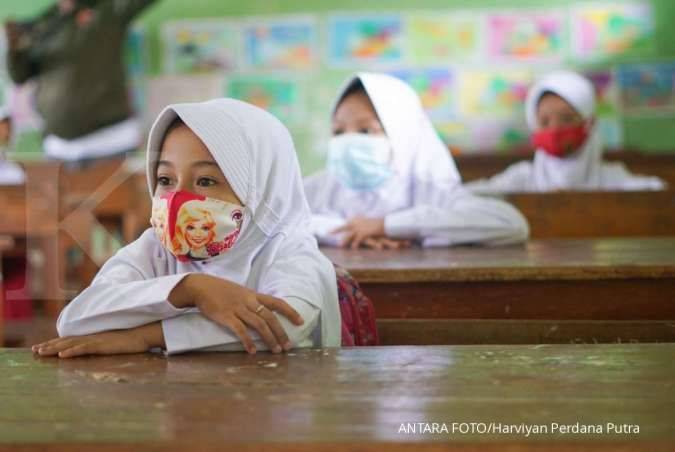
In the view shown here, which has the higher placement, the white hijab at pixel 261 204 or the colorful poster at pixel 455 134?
the colorful poster at pixel 455 134

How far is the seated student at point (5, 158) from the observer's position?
6070 mm

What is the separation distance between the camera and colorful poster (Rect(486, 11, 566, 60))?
21.1 feet

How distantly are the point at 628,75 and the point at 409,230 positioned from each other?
12.6 ft

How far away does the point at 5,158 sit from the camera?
249 inches

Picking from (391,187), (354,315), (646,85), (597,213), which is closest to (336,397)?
(354,315)

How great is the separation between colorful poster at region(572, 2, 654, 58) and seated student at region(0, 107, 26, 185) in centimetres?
360

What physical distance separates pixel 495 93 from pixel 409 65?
1.97 feet

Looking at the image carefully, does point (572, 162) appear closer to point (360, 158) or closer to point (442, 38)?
point (442, 38)

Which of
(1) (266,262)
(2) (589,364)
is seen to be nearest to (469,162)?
(1) (266,262)

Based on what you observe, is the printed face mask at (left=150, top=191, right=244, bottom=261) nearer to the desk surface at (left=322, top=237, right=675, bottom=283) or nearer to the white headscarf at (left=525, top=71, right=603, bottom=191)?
the desk surface at (left=322, top=237, right=675, bottom=283)

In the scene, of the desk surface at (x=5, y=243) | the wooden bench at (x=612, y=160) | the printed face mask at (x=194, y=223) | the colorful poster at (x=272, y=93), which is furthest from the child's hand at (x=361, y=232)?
the colorful poster at (x=272, y=93)

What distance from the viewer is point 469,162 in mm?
5969

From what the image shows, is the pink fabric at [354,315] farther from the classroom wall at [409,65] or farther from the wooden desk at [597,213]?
the classroom wall at [409,65]

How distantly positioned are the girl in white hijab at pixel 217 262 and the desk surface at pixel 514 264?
51 cm
